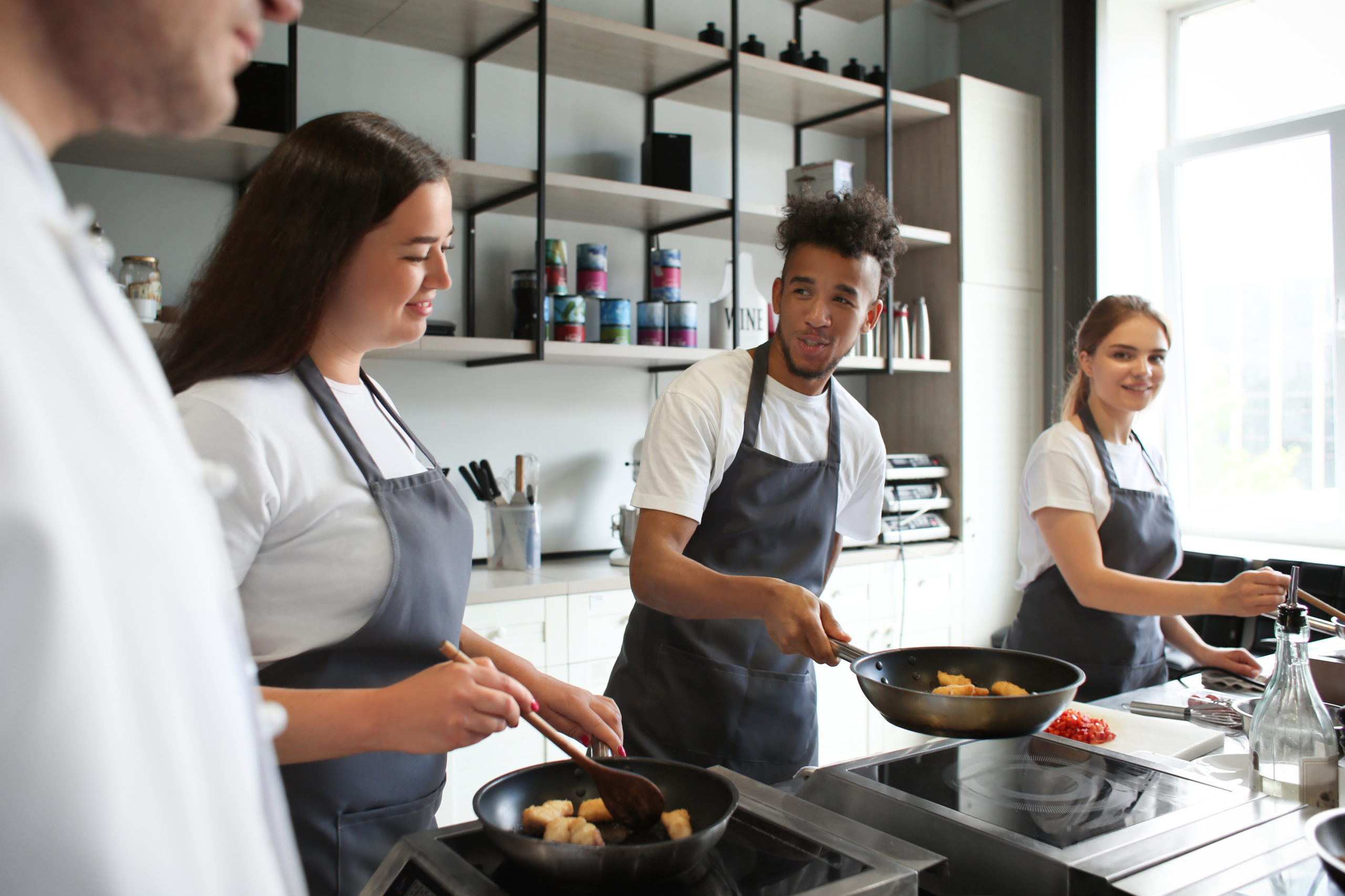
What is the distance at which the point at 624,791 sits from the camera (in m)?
0.98

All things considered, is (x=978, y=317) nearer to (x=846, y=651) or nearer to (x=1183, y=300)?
(x=1183, y=300)

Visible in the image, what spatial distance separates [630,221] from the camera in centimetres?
332

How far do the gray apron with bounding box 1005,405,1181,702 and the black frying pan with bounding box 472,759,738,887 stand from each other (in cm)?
131

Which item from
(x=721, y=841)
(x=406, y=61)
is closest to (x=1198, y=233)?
(x=406, y=61)

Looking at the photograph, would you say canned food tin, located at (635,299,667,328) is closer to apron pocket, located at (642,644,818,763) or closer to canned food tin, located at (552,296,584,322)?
canned food tin, located at (552,296,584,322)

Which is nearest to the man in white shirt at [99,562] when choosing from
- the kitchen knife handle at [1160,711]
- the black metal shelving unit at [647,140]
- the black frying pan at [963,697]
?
the black frying pan at [963,697]

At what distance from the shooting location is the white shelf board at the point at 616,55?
2.76 metres

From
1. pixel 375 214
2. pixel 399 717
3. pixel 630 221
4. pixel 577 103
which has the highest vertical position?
pixel 577 103

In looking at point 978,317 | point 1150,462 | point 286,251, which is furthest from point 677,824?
point 978,317


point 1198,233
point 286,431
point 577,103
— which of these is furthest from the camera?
point 1198,233

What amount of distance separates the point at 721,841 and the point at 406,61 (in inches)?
105

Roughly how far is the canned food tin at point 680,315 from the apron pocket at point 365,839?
85.0 inches

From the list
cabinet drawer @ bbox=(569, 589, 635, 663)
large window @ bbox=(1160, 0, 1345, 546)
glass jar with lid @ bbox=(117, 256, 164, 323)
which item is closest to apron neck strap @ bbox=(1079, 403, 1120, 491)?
cabinet drawer @ bbox=(569, 589, 635, 663)

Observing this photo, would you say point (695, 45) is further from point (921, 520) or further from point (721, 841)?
point (721, 841)
